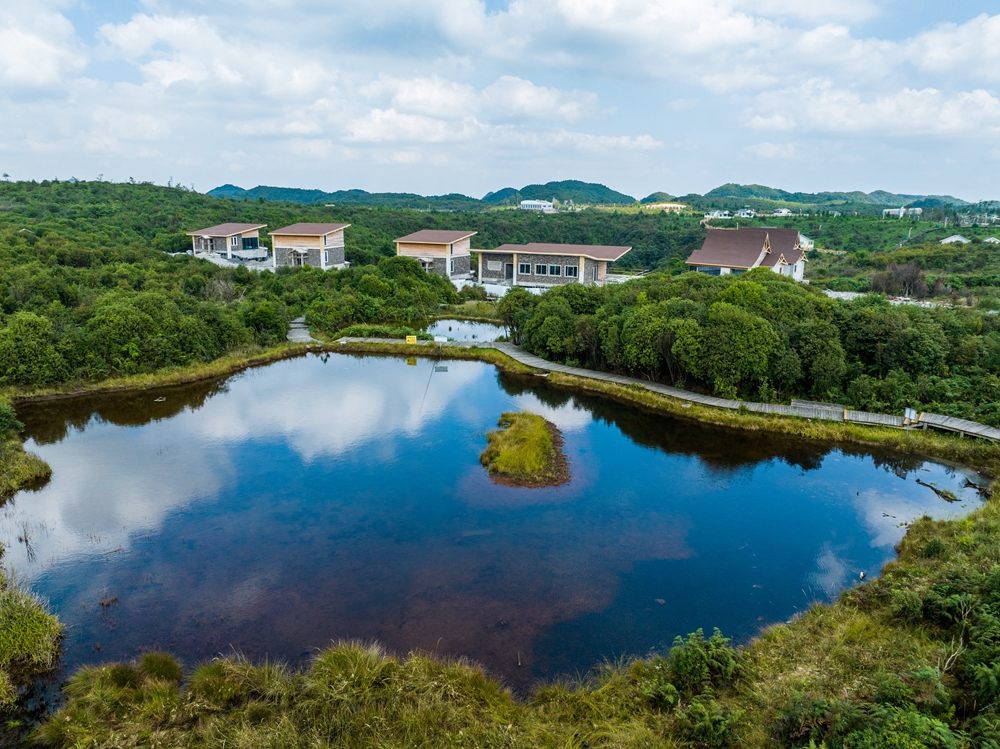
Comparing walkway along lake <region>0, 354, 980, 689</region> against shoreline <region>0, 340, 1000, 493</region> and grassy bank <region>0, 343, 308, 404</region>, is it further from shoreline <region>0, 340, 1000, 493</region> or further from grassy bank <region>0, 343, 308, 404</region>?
grassy bank <region>0, 343, 308, 404</region>

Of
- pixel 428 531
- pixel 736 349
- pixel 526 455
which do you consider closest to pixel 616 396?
pixel 736 349

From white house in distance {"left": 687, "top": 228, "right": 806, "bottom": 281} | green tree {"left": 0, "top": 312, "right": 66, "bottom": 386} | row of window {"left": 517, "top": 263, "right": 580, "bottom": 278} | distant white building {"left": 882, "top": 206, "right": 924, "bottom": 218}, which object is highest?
distant white building {"left": 882, "top": 206, "right": 924, "bottom": 218}

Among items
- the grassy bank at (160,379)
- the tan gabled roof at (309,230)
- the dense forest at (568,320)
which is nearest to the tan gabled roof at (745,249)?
the dense forest at (568,320)

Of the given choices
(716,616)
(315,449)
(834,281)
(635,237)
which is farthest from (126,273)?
(635,237)

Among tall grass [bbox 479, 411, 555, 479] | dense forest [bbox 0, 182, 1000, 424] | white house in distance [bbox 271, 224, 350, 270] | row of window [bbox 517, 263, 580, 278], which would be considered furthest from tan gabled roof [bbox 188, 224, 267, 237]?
tall grass [bbox 479, 411, 555, 479]

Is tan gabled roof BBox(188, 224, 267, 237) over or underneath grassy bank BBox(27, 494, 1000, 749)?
over

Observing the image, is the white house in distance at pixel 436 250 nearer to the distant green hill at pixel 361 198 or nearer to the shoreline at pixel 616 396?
the shoreline at pixel 616 396

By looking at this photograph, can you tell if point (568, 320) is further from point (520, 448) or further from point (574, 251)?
point (574, 251)

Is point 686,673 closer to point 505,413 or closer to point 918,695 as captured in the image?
A: point 918,695
